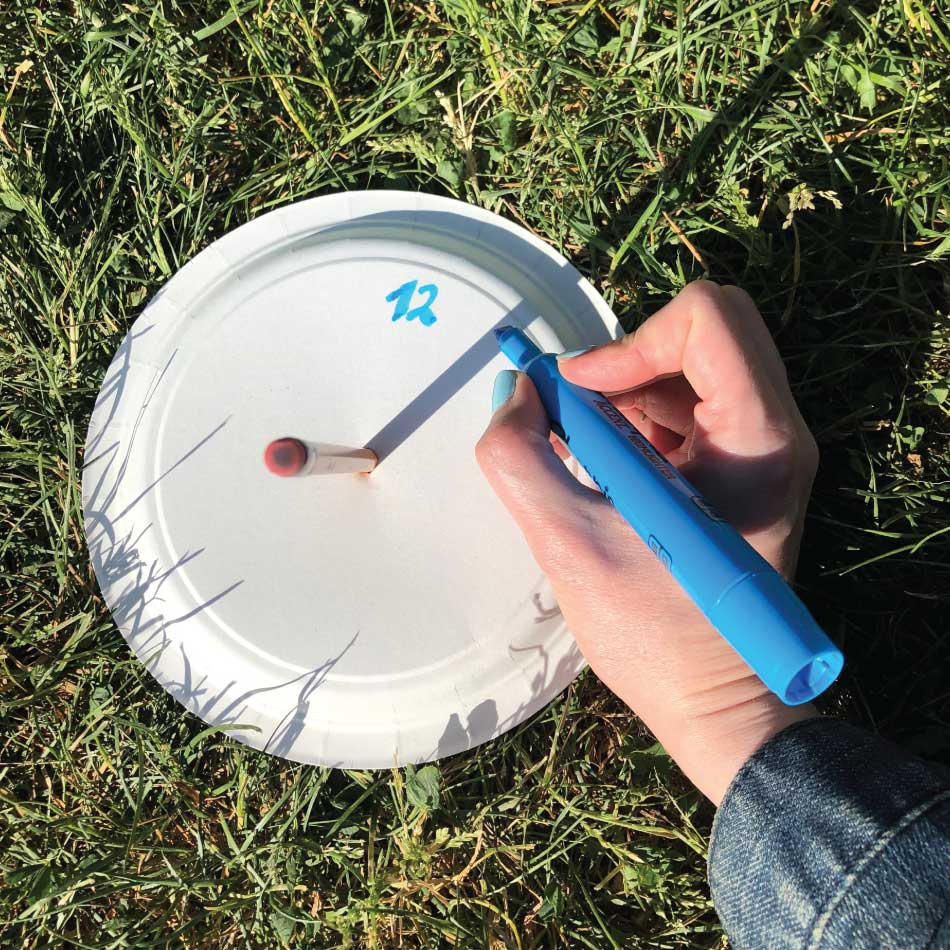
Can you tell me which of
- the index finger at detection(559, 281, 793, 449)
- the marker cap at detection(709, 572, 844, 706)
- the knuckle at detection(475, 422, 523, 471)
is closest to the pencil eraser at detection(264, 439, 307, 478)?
the knuckle at detection(475, 422, 523, 471)

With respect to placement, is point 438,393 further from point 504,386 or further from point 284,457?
point 284,457

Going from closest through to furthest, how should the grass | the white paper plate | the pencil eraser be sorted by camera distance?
the pencil eraser, the white paper plate, the grass

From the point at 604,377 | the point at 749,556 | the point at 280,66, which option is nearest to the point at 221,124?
the point at 280,66

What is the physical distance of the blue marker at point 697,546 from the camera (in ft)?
2.19

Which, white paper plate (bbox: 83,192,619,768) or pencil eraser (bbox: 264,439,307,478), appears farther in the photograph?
white paper plate (bbox: 83,192,619,768)

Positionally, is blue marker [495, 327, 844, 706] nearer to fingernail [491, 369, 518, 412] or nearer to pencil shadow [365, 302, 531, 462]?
fingernail [491, 369, 518, 412]

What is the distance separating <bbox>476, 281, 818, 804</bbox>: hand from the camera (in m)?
0.90

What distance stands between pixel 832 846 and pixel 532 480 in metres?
0.45

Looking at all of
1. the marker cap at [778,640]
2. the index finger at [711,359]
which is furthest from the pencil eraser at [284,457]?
the marker cap at [778,640]

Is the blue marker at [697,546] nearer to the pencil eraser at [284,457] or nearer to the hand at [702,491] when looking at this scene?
the hand at [702,491]

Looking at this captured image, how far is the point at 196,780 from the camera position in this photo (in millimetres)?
1259

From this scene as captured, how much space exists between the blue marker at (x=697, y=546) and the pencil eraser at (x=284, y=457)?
285mm

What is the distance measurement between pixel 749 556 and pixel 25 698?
1120 mm

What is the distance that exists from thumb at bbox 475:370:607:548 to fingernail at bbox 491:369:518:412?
2cm
